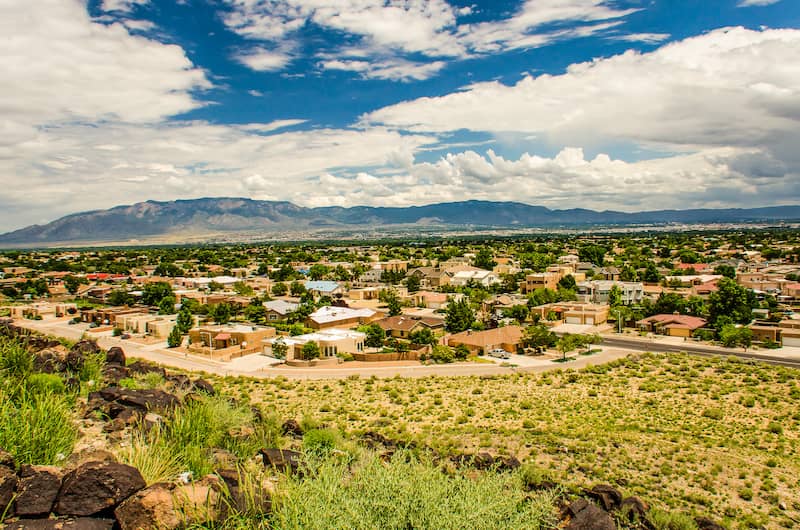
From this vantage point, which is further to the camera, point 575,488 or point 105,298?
point 105,298

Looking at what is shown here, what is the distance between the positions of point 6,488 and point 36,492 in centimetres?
30

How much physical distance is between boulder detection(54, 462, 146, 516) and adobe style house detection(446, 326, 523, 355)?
107ft

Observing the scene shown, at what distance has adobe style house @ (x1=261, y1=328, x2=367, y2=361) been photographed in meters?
34.2

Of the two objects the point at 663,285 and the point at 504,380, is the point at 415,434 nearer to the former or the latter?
the point at 504,380

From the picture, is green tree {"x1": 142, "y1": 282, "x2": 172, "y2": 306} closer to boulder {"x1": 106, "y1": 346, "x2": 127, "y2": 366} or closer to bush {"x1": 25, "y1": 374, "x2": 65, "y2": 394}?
boulder {"x1": 106, "y1": 346, "x2": 127, "y2": 366}

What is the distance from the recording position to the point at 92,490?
5.72 metres

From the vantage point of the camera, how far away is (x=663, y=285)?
69.6m

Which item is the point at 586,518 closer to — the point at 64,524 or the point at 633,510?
the point at 633,510

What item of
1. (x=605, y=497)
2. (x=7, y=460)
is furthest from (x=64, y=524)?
(x=605, y=497)

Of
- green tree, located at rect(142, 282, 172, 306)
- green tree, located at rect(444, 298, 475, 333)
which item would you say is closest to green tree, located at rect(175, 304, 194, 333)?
green tree, located at rect(142, 282, 172, 306)

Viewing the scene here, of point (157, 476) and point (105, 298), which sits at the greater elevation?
point (157, 476)

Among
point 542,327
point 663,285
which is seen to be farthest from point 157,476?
point 663,285

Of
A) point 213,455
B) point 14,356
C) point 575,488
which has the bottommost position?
point 575,488

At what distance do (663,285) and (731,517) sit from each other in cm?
6464
